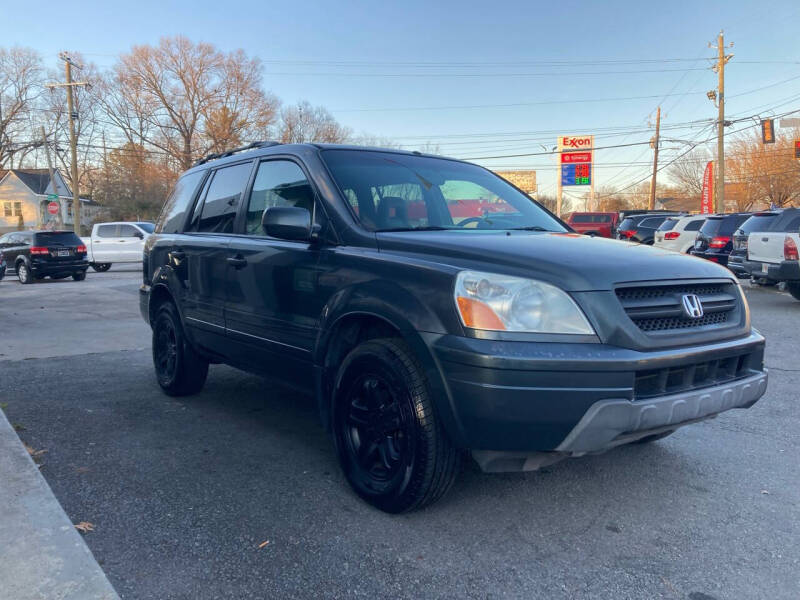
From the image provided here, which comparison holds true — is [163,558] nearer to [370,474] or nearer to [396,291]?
[370,474]

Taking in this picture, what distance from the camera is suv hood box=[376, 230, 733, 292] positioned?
2.75 meters

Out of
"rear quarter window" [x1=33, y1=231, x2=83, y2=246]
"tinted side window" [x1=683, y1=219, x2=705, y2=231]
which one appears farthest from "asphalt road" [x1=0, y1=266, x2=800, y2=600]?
"rear quarter window" [x1=33, y1=231, x2=83, y2=246]

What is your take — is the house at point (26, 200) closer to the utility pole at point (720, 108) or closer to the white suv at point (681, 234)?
the utility pole at point (720, 108)

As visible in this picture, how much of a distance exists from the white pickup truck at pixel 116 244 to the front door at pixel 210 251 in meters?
20.1

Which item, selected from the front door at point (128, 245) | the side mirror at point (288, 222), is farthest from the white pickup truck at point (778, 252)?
the front door at point (128, 245)

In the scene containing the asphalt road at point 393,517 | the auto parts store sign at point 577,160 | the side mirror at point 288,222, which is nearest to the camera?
the asphalt road at point 393,517

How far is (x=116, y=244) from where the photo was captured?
2375cm

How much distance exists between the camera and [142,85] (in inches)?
1898

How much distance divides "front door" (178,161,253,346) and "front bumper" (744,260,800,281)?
932cm

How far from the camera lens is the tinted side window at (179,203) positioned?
5258 mm

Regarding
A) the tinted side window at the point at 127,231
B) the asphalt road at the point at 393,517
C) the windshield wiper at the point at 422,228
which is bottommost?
the asphalt road at the point at 393,517

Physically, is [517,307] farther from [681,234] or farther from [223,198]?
[681,234]

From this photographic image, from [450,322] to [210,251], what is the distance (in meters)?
2.43

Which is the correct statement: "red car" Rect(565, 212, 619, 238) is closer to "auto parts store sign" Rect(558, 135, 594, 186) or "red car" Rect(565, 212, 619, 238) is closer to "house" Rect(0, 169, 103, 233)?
"auto parts store sign" Rect(558, 135, 594, 186)
